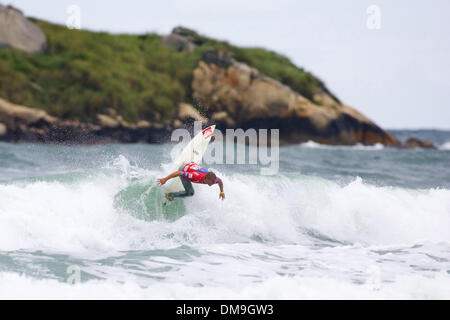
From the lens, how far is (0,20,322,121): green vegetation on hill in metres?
27.2

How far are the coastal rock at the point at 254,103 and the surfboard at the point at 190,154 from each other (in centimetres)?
1965

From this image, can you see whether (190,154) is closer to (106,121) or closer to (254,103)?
(106,121)

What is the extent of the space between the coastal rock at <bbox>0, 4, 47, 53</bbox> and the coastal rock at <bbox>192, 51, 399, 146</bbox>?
29.0 ft

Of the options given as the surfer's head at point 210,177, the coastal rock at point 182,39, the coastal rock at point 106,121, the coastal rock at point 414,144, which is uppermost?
the coastal rock at point 182,39

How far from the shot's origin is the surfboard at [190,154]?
35.2ft

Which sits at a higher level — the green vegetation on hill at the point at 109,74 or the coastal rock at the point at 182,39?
the coastal rock at the point at 182,39

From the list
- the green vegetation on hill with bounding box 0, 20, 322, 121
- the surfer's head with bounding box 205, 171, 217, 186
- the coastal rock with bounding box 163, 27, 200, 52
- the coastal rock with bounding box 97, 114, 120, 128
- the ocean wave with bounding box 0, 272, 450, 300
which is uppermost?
the coastal rock with bounding box 163, 27, 200, 52

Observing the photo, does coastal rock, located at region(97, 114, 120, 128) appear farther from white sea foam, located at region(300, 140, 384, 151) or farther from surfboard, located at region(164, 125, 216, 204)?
surfboard, located at region(164, 125, 216, 204)

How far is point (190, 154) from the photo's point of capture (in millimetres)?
11062

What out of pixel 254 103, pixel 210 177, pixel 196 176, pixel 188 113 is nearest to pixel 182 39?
pixel 188 113

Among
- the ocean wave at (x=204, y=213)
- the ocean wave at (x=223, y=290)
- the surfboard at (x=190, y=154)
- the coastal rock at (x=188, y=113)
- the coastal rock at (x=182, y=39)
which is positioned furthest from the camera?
the coastal rock at (x=182, y=39)

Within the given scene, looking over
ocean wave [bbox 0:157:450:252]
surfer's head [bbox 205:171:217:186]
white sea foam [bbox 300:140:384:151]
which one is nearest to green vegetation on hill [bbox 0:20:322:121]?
white sea foam [bbox 300:140:384:151]

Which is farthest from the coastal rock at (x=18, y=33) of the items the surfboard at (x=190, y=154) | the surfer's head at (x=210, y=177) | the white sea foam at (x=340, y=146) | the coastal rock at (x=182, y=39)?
the surfer's head at (x=210, y=177)

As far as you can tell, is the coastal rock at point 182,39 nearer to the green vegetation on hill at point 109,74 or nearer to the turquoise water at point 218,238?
the green vegetation on hill at point 109,74
